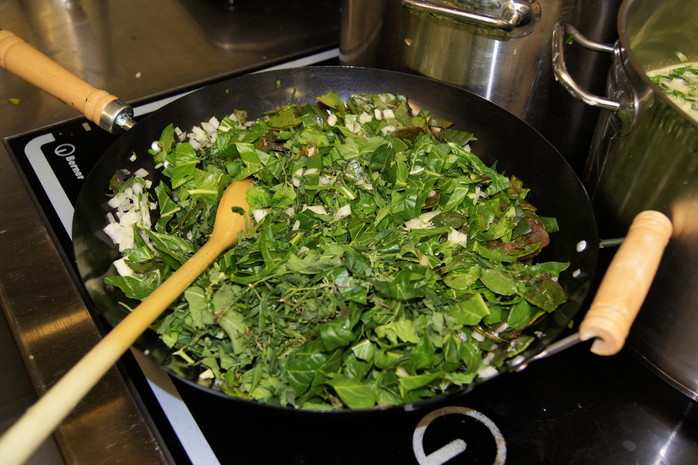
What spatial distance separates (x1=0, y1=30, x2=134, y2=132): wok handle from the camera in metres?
1.11

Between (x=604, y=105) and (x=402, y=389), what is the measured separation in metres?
0.54

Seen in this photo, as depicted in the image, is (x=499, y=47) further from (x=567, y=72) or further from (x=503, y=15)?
(x=567, y=72)

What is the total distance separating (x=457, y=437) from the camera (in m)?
0.92

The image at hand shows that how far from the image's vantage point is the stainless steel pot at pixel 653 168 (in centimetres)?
85

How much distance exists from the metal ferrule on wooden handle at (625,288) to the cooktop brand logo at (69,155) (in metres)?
1.05

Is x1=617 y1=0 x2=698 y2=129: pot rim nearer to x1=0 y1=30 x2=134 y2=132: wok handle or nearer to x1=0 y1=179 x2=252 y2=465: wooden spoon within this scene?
x1=0 y1=179 x2=252 y2=465: wooden spoon

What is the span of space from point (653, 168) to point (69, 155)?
116cm

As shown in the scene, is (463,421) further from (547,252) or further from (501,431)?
(547,252)

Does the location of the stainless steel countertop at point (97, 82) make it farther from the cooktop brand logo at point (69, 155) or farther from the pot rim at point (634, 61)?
the pot rim at point (634, 61)

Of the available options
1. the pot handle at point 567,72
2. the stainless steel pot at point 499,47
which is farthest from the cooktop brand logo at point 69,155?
the pot handle at point 567,72

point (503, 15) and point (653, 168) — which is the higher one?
point (503, 15)

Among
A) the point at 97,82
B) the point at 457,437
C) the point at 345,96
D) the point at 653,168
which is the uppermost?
the point at 653,168

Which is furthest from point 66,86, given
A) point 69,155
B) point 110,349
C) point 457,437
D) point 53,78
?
point 457,437

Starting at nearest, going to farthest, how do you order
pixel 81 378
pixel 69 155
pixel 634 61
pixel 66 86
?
pixel 81 378 < pixel 634 61 < pixel 66 86 < pixel 69 155
